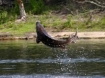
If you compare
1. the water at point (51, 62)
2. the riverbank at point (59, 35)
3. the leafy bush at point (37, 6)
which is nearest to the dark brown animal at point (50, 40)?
the water at point (51, 62)

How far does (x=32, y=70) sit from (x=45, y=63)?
222 centimetres

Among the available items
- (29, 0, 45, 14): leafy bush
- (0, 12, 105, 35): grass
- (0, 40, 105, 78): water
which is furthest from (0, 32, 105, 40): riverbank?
(29, 0, 45, 14): leafy bush

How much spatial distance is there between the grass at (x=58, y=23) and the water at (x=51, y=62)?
20.8 ft

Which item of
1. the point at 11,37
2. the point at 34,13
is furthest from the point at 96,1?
the point at 11,37

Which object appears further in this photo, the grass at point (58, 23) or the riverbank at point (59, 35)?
the grass at point (58, 23)

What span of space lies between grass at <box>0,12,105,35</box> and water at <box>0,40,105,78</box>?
20.8 ft

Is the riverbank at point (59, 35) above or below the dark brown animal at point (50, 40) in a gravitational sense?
below

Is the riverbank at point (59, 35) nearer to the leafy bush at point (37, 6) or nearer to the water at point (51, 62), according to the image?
the water at point (51, 62)

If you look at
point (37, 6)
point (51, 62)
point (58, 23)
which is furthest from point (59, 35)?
point (51, 62)

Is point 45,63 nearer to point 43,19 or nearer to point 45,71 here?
point 45,71

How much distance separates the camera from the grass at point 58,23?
37906 mm

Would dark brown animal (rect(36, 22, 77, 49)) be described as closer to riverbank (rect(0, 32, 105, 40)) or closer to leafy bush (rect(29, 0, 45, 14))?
riverbank (rect(0, 32, 105, 40))

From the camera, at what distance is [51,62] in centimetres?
2358

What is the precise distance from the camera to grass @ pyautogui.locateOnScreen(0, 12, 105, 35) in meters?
37.9
